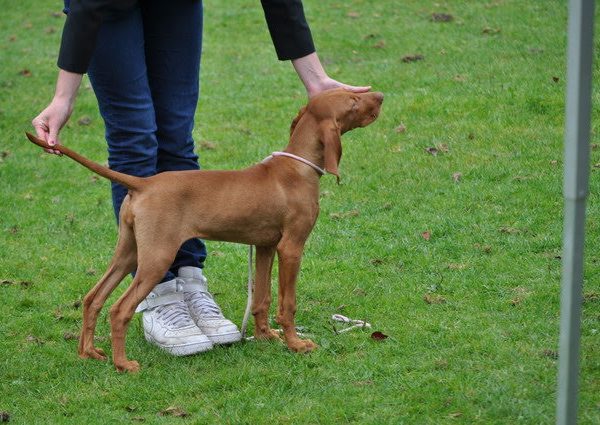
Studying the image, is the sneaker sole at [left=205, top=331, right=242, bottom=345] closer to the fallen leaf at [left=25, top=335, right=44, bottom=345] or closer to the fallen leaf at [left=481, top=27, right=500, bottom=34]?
the fallen leaf at [left=25, top=335, right=44, bottom=345]

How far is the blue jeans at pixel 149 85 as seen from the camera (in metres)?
4.64

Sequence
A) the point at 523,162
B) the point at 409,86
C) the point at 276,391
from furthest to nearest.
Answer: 1. the point at 409,86
2. the point at 523,162
3. the point at 276,391

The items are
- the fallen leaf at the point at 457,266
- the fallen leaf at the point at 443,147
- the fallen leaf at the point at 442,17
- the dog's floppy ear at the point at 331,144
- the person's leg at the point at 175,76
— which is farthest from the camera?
the fallen leaf at the point at 442,17

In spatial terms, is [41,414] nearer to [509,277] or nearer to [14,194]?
[509,277]

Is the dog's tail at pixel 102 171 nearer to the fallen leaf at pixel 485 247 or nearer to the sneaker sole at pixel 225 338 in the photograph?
the sneaker sole at pixel 225 338

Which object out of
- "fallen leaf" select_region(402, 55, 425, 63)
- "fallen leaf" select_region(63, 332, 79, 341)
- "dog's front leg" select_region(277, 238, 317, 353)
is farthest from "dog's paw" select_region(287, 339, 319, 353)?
"fallen leaf" select_region(402, 55, 425, 63)

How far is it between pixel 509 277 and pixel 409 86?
4471 millimetres

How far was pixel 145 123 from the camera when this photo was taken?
4.73 metres

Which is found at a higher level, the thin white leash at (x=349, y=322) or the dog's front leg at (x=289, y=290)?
the dog's front leg at (x=289, y=290)

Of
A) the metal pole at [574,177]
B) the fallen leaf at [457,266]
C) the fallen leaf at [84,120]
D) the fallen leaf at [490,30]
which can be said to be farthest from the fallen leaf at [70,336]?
the fallen leaf at [490,30]

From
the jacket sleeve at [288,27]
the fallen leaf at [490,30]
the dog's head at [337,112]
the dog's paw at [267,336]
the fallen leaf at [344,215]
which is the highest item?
the jacket sleeve at [288,27]

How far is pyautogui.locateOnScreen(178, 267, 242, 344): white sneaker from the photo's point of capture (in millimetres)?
4859

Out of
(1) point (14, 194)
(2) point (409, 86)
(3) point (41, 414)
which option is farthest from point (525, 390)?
(2) point (409, 86)

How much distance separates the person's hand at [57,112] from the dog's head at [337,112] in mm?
1081
